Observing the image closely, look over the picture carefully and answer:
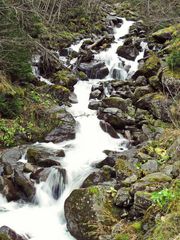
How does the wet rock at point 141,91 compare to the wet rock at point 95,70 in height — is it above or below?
above

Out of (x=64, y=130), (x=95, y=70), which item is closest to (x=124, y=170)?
(x=64, y=130)

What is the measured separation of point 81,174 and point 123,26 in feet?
47.9

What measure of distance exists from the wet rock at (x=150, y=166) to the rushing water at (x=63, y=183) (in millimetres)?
1522

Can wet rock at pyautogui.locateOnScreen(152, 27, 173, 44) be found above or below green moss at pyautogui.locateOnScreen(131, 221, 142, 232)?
above

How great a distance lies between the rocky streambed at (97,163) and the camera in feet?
19.2

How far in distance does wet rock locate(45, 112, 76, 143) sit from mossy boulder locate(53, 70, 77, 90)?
2.48m

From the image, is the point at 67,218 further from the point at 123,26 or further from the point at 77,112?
the point at 123,26

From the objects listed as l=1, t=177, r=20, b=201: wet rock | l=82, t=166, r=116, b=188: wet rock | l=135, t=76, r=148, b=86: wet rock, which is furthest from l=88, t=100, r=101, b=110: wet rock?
l=1, t=177, r=20, b=201: wet rock

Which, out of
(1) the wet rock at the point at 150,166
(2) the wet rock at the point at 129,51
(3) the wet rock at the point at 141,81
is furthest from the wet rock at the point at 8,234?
(2) the wet rock at the point at 129,51

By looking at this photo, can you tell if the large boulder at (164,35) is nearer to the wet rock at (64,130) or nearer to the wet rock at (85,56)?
the wet rock at (85,56)

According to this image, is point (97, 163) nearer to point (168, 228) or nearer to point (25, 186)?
point (25, 186)

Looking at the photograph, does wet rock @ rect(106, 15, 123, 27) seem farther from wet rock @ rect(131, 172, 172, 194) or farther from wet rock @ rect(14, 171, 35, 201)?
wet rock @ rect(131, 172, 172, 194)

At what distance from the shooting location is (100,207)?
6.00 meters

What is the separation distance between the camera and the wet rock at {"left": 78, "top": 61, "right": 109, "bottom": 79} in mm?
14602
